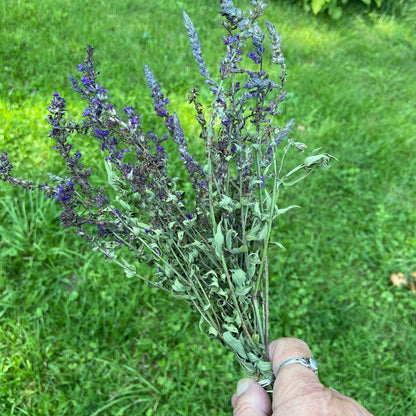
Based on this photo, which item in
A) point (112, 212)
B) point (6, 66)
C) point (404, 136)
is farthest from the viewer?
point (404, 136)

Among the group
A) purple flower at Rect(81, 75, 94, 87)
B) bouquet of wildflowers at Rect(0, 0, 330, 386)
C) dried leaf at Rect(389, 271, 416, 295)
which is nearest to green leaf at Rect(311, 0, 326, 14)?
dried leaf at Rect(389, 271, 416, 295)

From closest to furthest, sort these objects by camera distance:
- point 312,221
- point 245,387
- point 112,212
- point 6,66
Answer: point 112,212 → point 245,387 → point 312,221 → point 6,66

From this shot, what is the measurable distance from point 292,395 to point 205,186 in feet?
2.31

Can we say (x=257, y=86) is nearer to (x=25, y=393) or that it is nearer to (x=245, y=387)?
(x=245, y=387)

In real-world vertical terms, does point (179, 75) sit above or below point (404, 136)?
below

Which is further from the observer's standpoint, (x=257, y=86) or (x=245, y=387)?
(x=245, y=387)

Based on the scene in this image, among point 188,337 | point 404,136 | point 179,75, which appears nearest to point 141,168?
point 188,337

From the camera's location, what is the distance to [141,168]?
A: 116 cm

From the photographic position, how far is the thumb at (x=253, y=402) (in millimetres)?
1289

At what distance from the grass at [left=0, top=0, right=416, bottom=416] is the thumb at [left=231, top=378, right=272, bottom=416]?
2.96 feet

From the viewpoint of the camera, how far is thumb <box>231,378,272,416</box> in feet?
4.23

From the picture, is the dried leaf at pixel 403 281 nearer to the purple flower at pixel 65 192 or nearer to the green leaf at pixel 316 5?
the purple flower at pixel 65 192

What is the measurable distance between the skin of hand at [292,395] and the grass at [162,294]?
0.93 m

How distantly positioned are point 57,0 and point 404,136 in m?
3.89
